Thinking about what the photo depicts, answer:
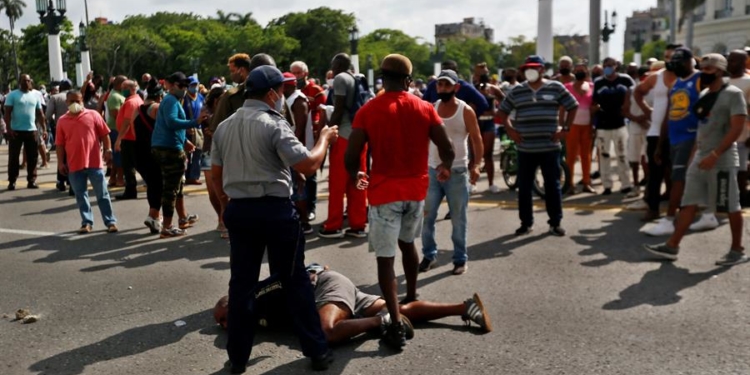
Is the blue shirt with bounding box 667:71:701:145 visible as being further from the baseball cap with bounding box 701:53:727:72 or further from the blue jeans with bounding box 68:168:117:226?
the blue jeans with bounding box 68:168:117:226

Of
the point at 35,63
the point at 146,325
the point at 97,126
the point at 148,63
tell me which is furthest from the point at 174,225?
the point at 148,63

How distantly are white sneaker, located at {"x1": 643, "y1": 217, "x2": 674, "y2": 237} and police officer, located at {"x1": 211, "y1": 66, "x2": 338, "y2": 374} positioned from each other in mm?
5126

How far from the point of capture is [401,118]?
5.33 metres

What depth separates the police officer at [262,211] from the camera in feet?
15.3

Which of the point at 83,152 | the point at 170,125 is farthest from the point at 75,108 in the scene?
the point at 170,125

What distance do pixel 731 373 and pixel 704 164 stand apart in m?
2.99

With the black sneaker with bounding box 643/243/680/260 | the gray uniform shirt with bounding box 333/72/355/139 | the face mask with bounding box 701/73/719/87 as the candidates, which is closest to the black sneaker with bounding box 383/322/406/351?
the black sneaker with bounding box 643/243/680/260

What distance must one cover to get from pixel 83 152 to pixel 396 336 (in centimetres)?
583

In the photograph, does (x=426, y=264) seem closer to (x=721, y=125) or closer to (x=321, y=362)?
(x=321, y=362)

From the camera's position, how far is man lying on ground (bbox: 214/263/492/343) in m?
5.24

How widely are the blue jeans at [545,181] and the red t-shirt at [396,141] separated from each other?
3697 mm

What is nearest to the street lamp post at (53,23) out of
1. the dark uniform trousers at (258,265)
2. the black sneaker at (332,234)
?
the black sneaker at (332,234)

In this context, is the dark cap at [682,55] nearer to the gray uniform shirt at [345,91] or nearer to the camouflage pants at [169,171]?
the gray uniform shirt at [345,91]

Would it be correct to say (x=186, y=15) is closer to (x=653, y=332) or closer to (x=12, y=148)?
(x=12, y=148)
